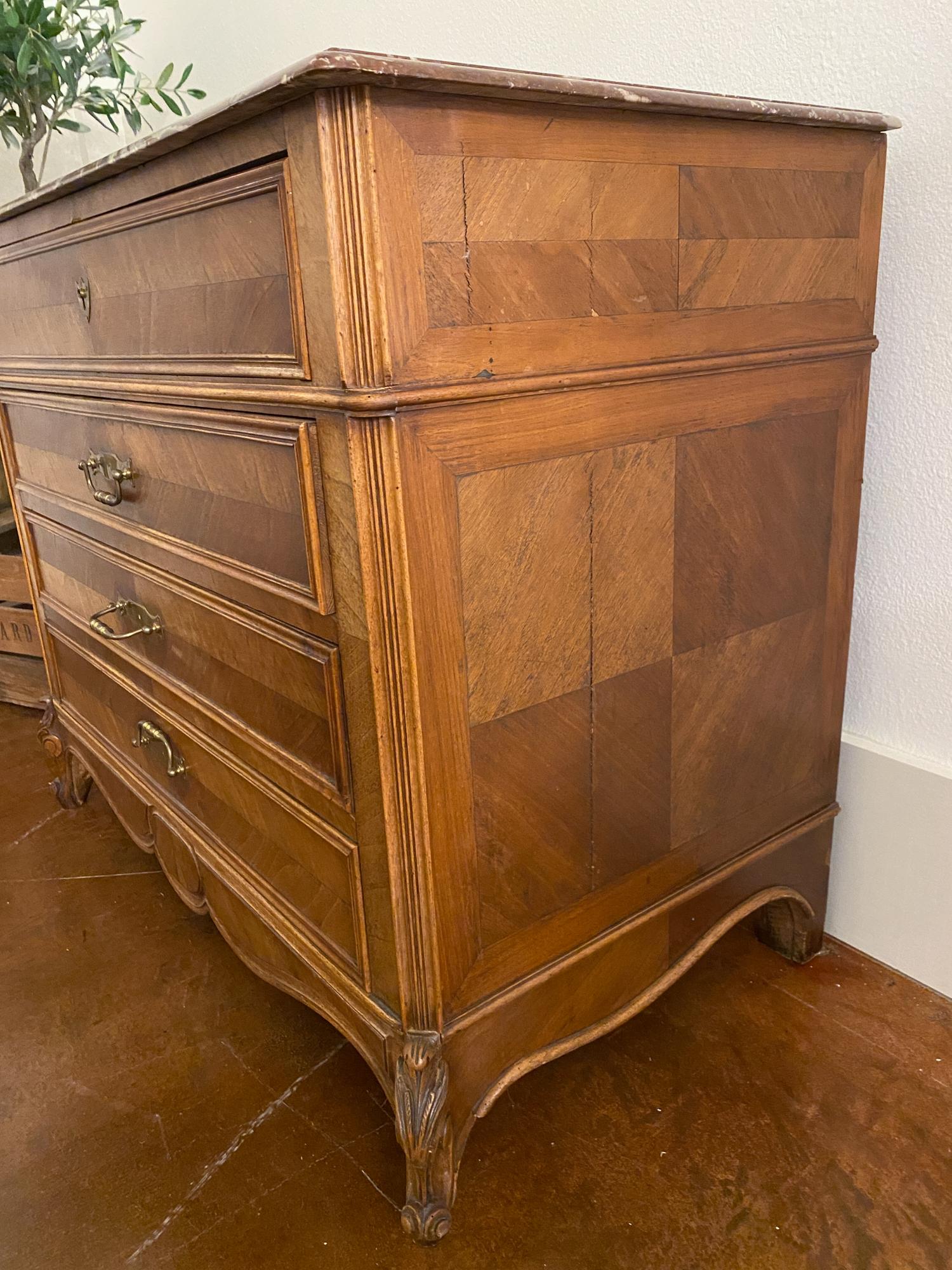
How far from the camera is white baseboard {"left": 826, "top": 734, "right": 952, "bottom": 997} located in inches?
47.8

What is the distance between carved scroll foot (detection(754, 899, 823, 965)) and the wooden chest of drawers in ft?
0.16

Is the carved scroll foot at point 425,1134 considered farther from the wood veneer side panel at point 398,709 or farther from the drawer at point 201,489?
the drawer at point 201,489

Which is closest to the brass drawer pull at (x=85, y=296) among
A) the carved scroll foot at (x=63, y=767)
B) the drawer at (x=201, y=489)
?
the drawer at (x=201, y=489)

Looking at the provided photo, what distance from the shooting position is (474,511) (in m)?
0.81

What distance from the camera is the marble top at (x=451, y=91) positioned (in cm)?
64

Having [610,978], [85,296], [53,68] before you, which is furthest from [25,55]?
[610,978]

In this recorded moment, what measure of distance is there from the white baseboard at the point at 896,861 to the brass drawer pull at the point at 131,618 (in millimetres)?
919

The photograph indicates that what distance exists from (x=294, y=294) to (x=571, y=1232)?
910mm

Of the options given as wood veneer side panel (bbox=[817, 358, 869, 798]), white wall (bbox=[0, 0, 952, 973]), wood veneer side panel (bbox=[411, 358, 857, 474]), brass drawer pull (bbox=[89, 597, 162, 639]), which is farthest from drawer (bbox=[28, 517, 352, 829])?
white wall (bbox=[0, 0, 952, 973])

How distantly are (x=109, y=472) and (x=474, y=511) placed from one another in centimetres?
58

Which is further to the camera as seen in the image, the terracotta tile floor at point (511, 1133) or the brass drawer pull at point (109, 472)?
the brass drawer pull at point (109, 472)

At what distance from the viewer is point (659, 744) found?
1.03 m

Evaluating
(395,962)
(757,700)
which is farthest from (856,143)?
(395,962)

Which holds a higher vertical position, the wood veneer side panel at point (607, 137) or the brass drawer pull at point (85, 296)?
the wood veneer side panel at point (607, 137)
